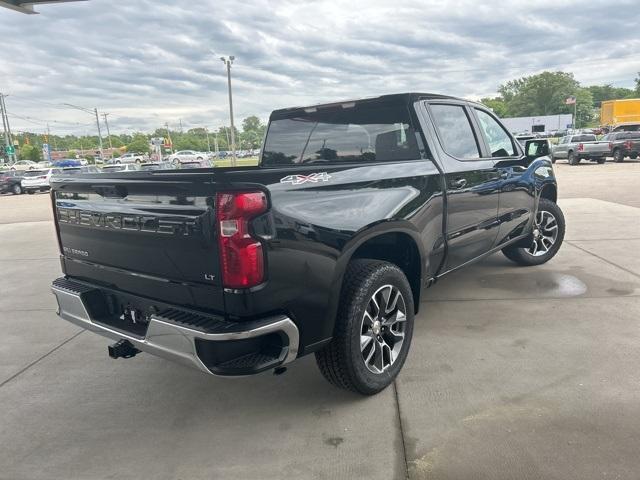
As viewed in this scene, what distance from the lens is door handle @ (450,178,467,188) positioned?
3781mm

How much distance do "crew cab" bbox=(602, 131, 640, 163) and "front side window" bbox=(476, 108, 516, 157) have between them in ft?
80.5

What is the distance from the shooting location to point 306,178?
8.48ft

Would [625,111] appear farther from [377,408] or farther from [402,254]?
[377,408]

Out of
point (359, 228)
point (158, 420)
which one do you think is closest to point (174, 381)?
point (158, 420)

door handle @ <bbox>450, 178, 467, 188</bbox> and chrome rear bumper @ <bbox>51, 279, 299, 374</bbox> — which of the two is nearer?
chrome rear bumper @ <bbox>51, 279, 299, 374</bbox>

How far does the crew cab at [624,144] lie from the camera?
24.9m

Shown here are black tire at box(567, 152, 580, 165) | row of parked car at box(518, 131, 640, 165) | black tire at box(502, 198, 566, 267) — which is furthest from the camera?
black tire at box(567, 152, 580, 165)

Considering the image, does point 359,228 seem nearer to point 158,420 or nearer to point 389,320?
point 389,320

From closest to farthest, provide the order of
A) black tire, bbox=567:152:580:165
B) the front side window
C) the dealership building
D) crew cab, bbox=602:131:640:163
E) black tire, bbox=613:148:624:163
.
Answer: the front side window < crew cab, bbox=602:131:640:163 < black tire, bbox=613:148:624:163 < black tire, bbox=567:152:580:165 < the dealership building

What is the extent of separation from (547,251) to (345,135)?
3.41 metres

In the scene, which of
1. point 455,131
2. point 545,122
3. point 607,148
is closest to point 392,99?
point 455,131

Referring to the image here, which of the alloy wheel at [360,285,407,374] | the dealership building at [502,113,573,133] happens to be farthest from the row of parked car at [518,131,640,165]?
the dealership building at [502,113,573,133]

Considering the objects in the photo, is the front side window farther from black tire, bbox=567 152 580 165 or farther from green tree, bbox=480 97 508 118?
green tree, bbox=480 97 508 118

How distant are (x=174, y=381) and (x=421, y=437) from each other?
1777 mm
